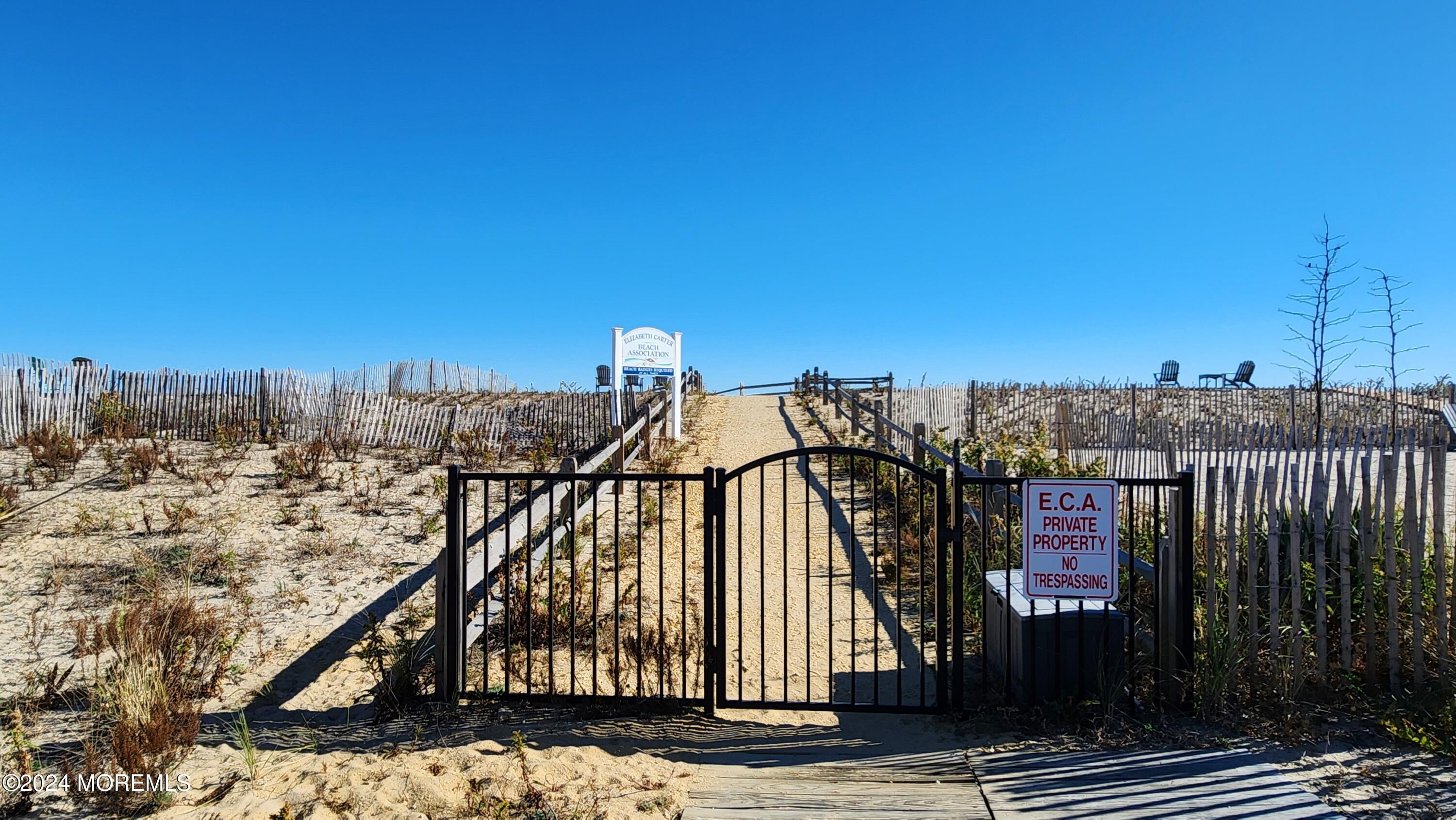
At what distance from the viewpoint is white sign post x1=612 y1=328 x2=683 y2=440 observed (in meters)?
17.0

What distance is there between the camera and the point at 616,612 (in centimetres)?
486

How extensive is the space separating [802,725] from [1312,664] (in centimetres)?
335

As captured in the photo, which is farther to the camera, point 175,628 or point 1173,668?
point 175,628

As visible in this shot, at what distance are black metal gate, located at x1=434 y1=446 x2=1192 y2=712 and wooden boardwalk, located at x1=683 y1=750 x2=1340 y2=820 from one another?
0.52 metres

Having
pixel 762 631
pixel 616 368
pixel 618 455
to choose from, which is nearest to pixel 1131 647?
pixel 762 631

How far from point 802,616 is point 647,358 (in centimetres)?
1152

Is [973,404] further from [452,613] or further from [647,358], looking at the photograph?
[452,613]

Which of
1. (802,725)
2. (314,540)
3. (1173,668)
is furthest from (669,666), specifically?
(314,540)

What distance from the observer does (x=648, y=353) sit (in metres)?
17.9

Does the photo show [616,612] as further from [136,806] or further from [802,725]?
[136,806]

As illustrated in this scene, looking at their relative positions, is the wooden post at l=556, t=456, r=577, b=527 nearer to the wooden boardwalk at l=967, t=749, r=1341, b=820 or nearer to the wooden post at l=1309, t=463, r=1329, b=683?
the wooden boardwalk at l=967, t=749, r=1341, b=820

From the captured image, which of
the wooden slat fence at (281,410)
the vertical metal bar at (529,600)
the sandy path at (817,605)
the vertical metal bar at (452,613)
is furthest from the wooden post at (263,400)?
the vertical metal bar at (452,613)

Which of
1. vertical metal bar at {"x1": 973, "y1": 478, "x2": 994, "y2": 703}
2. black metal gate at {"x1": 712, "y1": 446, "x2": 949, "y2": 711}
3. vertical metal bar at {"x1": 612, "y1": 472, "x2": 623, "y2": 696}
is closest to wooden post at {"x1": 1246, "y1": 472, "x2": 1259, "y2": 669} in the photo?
vertical metal bar at {"x1": 973, "y1": 478, "x2": 994, "y2": 703}

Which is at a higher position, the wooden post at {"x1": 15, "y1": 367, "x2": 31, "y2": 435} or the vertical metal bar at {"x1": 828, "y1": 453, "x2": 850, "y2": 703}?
the wooden post at {"x1": 15, "y1": 367, "x2": 31, "y2": 435}
